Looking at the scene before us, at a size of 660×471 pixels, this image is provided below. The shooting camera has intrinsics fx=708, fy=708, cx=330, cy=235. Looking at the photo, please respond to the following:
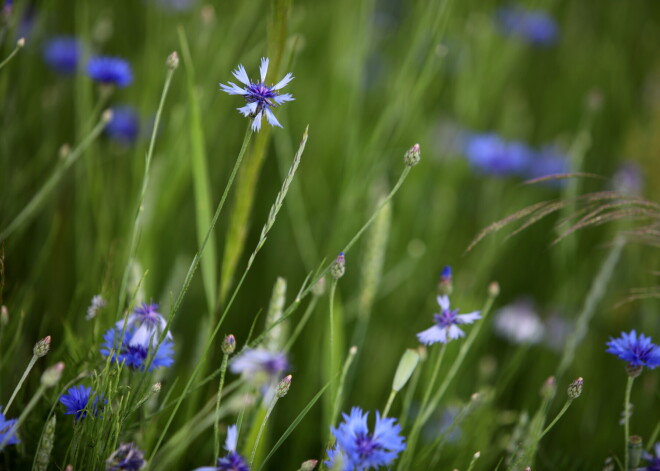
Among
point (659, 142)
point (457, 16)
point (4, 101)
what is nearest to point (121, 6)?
point (4, 101)

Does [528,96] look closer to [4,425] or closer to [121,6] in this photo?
[121,6]

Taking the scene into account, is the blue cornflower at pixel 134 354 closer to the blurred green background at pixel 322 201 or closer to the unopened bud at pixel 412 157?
the blurred green background at pixel 322 201

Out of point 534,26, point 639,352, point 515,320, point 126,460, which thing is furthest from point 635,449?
point 534,26

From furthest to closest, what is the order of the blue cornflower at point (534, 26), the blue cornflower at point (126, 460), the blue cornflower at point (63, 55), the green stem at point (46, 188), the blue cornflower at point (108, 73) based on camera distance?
the blue cornflower at point (534, 26)
the blue cornflower at point (63, 55)
the blue cornflower at point (108, 73)
the green stem at point (46, 188)
the blue cornflower at point (126, 460)

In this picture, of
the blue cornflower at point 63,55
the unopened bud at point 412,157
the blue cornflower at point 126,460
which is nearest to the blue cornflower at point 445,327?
the unopened bud at point 412,157

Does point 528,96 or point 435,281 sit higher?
point 528,96
